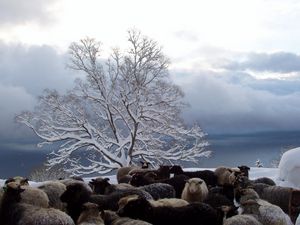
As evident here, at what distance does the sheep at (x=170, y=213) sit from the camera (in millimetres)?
9688

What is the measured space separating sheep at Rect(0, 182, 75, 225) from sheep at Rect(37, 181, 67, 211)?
1.46 metres

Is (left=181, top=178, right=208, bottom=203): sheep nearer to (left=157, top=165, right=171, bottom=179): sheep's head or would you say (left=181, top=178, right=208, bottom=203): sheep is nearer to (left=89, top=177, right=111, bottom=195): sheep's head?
(left=89, top=177, right=111, bottom=195): sheep's head

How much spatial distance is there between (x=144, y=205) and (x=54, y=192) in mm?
3551

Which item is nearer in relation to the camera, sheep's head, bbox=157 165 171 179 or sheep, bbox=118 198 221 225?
sheep, bbox=118 198 221 225

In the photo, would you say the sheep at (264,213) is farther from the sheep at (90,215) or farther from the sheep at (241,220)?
the sheep at (90,215)

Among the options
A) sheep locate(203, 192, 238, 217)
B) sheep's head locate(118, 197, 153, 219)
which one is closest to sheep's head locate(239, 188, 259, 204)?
sheep locate(203, 192, 238, 217)

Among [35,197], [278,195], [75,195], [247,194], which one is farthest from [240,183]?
[35,197]

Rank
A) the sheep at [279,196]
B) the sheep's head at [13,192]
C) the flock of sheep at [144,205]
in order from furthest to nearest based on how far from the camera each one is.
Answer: the sheep at [279,196] < the sheep's head at [13,192] < the flock of sheep at [144,205]

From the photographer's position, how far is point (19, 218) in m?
9.77

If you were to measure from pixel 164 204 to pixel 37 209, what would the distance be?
2.48 m

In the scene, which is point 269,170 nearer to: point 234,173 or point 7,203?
point 234,173

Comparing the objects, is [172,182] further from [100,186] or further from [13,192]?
[13,192]

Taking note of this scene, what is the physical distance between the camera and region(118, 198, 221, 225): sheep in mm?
9688

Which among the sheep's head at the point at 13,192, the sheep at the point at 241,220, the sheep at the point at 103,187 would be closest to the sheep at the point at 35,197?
the sheep's head at the point at 13,192
